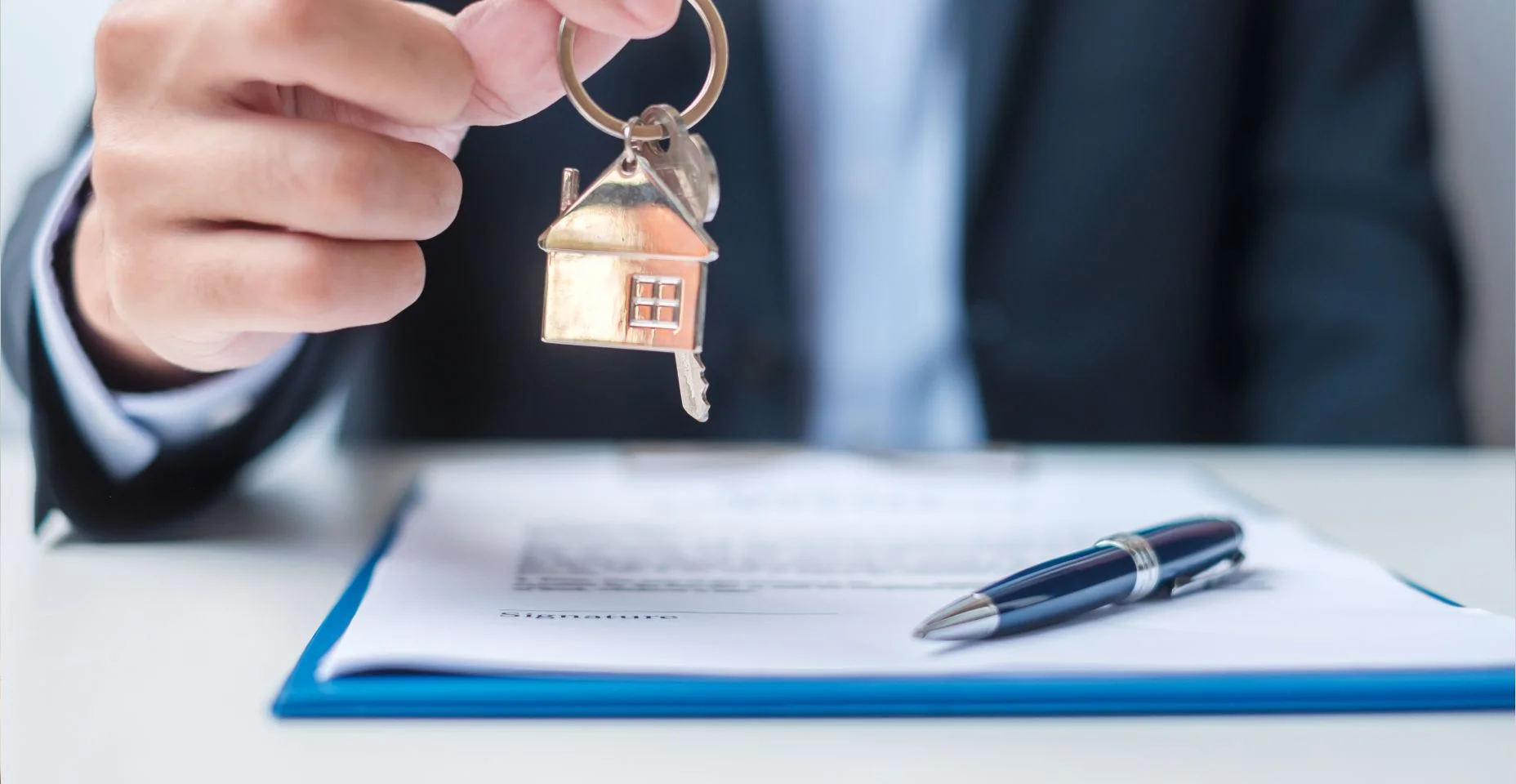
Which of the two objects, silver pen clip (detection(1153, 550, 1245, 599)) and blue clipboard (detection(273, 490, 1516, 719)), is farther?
silver pen clip (detection(1153, 550, 1245, 599))

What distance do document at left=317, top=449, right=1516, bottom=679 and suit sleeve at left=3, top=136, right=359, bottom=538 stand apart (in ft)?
0.43

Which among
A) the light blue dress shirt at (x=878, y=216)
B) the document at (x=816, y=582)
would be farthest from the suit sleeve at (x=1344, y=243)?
the document at (x=816, y=582)

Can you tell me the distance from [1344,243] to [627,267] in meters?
1.20

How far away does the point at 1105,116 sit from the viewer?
55.0 inches

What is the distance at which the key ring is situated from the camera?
488mm

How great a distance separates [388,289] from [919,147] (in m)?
1.07

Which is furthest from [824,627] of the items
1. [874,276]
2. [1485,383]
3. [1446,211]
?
[1485,383]

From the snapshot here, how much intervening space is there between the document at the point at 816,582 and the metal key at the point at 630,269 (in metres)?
0.10

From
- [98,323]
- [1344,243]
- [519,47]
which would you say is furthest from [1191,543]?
[1344,243]

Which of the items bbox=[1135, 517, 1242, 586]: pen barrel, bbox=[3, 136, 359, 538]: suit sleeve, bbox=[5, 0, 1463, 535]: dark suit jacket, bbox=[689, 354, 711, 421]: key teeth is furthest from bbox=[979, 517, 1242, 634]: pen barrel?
bbox=[5, 0, 1463, 535]: dark suit jacket

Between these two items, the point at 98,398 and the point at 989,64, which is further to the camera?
the point at 989,64

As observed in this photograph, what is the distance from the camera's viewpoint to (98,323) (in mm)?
662

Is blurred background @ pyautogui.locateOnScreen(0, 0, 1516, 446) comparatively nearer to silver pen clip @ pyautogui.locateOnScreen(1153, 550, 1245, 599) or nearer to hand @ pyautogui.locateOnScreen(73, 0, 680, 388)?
silver pen clip @ pyautogui.locateOnScreen(1153, 550, 1245, 599)

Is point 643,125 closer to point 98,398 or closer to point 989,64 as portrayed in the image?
point 98,398
